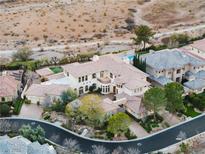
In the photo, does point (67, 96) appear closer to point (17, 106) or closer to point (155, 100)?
point (17, 106)

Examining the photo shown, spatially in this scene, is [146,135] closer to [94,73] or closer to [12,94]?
[94,73]

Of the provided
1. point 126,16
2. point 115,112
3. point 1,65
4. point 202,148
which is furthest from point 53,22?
point 202,148

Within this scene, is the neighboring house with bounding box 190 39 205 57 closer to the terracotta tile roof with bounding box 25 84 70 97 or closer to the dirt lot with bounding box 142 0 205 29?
the dirt lot with bounding box 142 0 205 29

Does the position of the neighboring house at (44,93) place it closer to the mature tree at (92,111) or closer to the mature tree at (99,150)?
the mature tree at (92,111)

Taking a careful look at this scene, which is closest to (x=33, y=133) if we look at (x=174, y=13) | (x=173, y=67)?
(x=173, y=67)

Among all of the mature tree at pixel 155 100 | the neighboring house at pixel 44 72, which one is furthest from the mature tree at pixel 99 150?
the neighboring house at pixel 44 72

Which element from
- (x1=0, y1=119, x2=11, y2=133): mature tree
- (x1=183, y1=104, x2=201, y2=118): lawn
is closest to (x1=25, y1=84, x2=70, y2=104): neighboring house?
(x1=0, y1=119, x2=11, y2=133): mature tree
